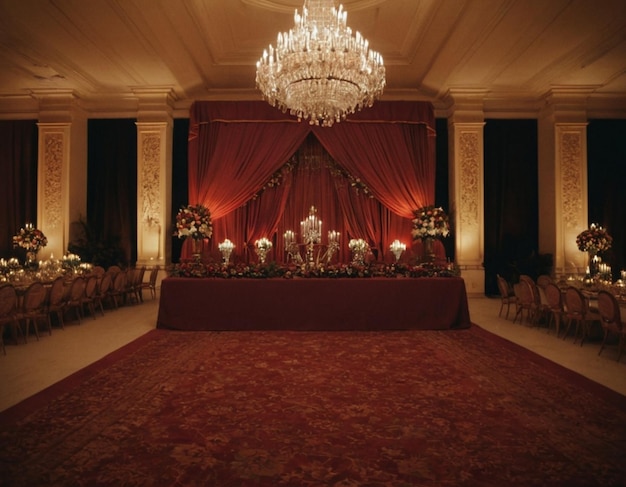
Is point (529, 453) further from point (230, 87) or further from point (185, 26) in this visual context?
point (230, 87)

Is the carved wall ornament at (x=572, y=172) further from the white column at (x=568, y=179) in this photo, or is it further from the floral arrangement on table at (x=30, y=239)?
the floral arrangement on table at (x=30, y=239)

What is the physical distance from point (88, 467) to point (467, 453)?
2.30m

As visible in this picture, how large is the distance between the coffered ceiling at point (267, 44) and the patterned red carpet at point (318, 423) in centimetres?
506

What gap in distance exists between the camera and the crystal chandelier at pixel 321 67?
221 inches

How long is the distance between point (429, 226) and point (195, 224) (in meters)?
4.73

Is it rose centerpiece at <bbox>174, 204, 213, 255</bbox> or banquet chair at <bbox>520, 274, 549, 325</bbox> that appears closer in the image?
banquet chair at <bbox>520, 274, 549, 325</bbox>

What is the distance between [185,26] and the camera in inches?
291

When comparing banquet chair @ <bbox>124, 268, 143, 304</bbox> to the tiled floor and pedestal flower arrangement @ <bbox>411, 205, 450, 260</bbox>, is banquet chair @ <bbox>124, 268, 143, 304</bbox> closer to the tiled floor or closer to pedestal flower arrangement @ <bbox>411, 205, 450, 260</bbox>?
the tiled floor

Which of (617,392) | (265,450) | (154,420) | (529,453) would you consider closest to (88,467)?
(154,420)

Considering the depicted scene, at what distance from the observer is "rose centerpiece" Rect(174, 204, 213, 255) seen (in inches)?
352

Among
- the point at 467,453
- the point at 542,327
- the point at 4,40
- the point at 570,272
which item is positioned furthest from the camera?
the point at 570,272

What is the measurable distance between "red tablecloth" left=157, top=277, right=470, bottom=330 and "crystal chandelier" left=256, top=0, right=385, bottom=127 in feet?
8.22

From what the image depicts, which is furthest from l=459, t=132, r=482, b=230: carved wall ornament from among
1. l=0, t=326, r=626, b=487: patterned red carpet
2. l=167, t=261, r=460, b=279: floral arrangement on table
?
l=0, t=326, r=626, b=487: patterned red carpet

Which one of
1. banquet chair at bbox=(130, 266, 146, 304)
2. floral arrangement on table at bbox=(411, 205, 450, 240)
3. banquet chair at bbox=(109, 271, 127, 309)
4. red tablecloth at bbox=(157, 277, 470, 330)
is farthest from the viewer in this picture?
floral arrangement on table at bbox=(411, 205, 450, 240)
